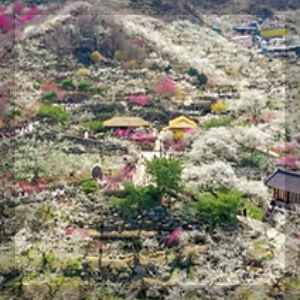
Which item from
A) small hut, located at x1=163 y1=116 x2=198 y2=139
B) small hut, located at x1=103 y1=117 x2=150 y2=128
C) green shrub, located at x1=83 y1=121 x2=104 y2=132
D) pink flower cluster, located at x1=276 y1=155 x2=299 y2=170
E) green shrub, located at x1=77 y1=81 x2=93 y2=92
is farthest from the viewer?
green shrub, located at x1=77 y1=81 x2=93 y2=92

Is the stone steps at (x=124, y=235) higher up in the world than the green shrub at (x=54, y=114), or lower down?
lower down

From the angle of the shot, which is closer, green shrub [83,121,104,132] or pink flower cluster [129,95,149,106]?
green shrub [83,121,104,132]

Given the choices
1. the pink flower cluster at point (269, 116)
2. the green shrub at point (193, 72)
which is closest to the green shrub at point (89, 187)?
the pink flower cluster at point (269, 116)

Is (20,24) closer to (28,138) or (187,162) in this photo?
(28,138)

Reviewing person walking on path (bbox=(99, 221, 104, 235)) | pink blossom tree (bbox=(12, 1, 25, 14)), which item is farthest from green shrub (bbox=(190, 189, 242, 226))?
pink blossom tree (bbox=(12, 1, 25, 14))

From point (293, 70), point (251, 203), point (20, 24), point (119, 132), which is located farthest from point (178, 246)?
point (20, 24)

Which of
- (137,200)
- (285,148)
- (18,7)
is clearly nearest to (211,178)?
(137,200)

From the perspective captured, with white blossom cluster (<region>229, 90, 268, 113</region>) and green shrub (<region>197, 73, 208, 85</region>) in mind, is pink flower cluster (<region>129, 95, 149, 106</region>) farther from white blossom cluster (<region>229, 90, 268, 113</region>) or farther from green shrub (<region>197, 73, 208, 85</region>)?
green shrub (<region>197, 73, 208, 85</region>)

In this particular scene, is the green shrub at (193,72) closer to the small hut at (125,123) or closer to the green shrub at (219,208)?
the small hut at (125,123)
